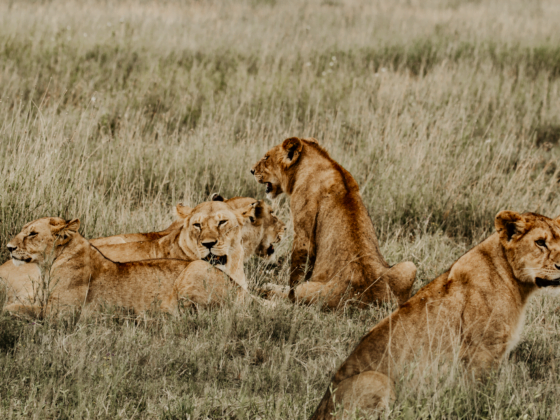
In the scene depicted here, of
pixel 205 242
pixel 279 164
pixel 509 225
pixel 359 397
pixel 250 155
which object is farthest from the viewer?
pixel 250 155

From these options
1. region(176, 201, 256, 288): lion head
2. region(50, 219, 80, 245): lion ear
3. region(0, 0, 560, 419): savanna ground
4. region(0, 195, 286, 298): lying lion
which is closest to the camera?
region(0, 0, 560, 419): savanna ground

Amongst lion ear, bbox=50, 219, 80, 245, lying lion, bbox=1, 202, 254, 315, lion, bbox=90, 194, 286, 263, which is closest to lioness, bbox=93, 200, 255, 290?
lion, bbox=90, 194, 286, 263

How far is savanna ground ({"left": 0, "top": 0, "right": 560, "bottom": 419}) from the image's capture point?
10.5ft

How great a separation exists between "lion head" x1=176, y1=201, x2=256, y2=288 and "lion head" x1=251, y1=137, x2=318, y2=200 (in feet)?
3.58

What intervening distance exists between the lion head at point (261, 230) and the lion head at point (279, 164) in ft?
1.57

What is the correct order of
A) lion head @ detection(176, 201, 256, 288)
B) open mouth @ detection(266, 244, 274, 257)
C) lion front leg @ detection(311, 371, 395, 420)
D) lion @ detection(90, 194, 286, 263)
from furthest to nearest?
open mouth @ detection(266, 244, 274, 257)
lion @ detection(90, 194, 286, 263)
lion head @ detection(176, 201, 256, 288)
lion front leg @ detection(311, 371, 395, 420)

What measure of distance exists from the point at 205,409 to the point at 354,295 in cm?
177

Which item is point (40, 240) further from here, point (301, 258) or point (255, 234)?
point (301, 258)

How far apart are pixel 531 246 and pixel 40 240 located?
3111mm

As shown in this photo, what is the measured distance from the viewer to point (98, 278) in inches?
165

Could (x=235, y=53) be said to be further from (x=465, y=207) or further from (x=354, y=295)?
(x=354, y=295)

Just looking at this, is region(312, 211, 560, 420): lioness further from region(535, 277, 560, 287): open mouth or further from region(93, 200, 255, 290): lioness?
region(93, 200, 255, 290): lioness

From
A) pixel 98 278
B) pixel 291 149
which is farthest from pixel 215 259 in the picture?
pixel 291 149

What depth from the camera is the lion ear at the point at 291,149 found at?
5598 millimetres
